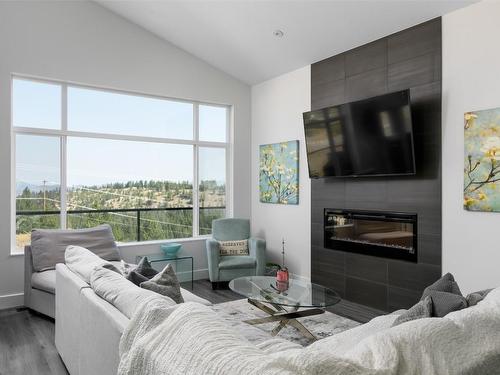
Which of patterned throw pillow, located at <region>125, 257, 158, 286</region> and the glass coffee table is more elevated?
patterned throw pillow, located at <region>125, 257, 158, 286</region>

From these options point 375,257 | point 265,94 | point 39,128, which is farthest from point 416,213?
point 39,128

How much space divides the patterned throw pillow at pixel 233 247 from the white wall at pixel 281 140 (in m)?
0.58

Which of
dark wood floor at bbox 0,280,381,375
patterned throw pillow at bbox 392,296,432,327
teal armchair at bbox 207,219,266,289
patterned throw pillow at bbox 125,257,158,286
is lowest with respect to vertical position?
dark wood floor at bbox 0,280,381,375

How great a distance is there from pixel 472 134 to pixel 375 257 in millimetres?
1580

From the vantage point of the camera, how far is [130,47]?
4969 millimetres

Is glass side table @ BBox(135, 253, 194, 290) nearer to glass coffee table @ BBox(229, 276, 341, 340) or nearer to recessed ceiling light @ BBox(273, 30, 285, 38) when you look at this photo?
glass coffee table @ BBox(229, 276, 341, 340)

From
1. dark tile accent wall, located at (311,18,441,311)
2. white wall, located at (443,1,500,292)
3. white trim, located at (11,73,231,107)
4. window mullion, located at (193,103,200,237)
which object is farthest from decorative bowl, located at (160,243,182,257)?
white wall, located at (443,1,500,292)

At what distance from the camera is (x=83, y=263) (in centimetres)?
263

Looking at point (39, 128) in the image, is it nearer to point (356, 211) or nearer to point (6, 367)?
point (6, 367)

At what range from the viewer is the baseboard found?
161 inches

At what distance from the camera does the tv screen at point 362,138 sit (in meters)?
3.68

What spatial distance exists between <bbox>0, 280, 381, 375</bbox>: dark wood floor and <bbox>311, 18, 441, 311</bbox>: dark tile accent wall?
0.36 m

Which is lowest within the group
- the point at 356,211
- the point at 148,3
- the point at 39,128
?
the point at 356,211

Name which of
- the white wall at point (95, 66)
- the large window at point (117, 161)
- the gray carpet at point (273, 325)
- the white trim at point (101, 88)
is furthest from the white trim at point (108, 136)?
the gray carpet at point (273, 325)
